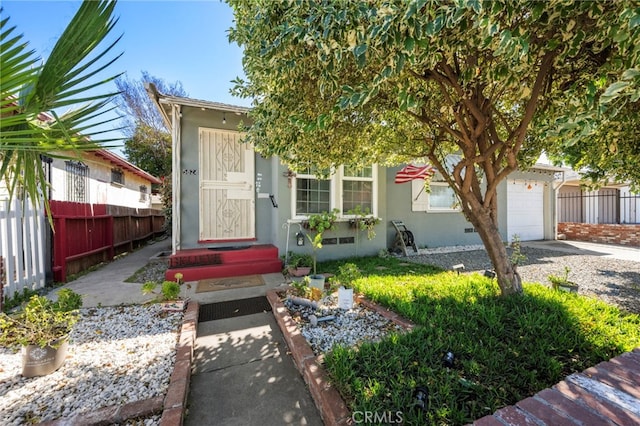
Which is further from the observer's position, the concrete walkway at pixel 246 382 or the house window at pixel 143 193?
the house window at pixel 143 193

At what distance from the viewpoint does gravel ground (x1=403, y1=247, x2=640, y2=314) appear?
13.8 feet

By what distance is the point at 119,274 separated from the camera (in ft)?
18.7

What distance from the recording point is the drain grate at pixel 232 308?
142 inches

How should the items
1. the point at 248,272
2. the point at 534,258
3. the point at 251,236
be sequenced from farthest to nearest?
the point at 534,258 → the point at 251,236 → the point at 248,272

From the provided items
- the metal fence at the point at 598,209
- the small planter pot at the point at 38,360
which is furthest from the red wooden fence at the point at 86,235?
the metal fence at the point at 598,209

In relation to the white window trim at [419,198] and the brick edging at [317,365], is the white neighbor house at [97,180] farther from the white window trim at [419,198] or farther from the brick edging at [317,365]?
the white window trim at [419,198]

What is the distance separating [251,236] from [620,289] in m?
7.06

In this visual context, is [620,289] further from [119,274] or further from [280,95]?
[119,274]

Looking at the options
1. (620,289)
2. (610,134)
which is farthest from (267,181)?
(620,289)

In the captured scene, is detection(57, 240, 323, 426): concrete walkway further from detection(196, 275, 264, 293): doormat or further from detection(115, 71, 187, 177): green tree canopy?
detection(115, 71, 187, 177): green tree canopy

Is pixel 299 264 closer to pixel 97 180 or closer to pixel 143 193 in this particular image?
pixel 97 180

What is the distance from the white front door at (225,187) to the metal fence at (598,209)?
1554cm

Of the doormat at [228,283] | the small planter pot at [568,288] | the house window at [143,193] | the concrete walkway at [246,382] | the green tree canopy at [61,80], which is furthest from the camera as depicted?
the house window at [143,193]

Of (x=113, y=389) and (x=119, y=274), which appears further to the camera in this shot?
(x=119, y=274)
